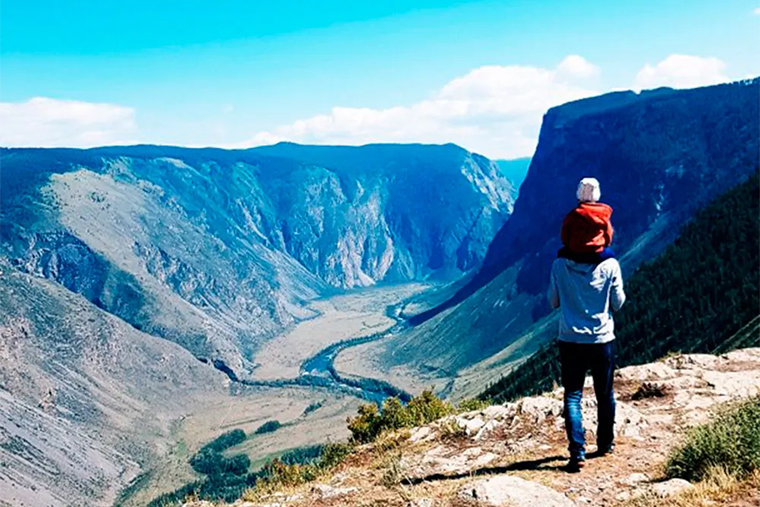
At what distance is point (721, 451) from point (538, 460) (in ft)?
9.96

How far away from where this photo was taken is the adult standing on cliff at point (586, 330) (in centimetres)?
1070

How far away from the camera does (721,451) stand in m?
9.23

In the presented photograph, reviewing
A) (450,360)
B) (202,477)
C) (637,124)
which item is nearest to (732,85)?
(637,124)

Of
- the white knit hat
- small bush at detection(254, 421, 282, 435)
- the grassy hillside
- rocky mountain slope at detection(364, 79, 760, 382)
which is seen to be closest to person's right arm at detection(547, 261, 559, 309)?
the white knit hat

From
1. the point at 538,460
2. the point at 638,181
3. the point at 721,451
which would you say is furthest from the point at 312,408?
the point at 721,451

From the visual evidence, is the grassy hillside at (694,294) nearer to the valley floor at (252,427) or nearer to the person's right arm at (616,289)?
the person's right arm at (616,289)

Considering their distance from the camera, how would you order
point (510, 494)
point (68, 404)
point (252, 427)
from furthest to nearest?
point (252, 427), point (68, 404), point (510, 494)

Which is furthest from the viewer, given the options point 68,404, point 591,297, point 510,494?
point 68,404

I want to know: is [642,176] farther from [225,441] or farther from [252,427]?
[225,441]

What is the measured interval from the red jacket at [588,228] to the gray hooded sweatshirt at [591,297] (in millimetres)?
295

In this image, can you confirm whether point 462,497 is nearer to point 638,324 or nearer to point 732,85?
point 638,324

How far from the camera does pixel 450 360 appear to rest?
180m

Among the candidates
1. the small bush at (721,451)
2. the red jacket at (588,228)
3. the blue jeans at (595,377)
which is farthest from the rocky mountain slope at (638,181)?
the small bush at (721,451)

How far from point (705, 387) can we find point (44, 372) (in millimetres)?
180874
